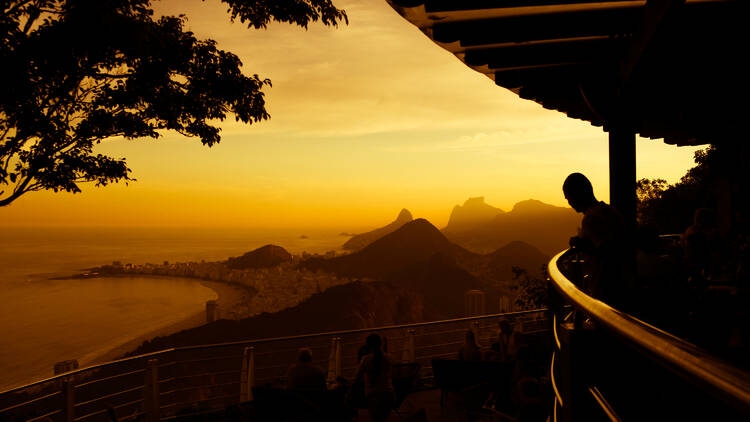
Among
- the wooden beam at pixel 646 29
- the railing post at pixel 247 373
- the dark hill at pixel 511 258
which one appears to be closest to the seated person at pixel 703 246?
the wooden beam at pixel 646 29

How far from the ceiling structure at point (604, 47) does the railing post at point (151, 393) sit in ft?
18.2

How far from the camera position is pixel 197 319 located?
14600 centimetres

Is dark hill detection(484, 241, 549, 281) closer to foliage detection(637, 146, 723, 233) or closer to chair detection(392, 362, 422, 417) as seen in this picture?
foliage detection(637, 146, 723, 233)

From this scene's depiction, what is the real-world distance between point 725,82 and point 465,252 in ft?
640

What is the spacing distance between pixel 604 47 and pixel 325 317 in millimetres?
103374

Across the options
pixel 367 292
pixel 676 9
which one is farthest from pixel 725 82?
pixel 367 292

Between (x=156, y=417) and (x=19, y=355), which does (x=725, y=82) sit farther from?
(x=19, y=355)

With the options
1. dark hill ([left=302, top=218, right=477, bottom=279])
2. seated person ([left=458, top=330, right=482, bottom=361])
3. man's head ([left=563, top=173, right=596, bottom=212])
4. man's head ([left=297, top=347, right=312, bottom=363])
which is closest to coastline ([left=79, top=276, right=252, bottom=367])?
dark hill ([left=302, top=218, right=477, bottom=279])

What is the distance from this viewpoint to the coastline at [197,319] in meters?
116

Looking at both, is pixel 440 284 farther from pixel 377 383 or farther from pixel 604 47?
pixel 604 47

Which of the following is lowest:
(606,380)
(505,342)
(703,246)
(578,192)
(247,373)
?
(247,373)

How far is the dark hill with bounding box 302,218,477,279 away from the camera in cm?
17725

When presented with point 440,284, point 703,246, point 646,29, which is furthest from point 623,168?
point 440,284

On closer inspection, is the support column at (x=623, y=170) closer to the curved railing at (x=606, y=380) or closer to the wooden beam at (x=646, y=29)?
the wooden beam at (x=646, y=29)
